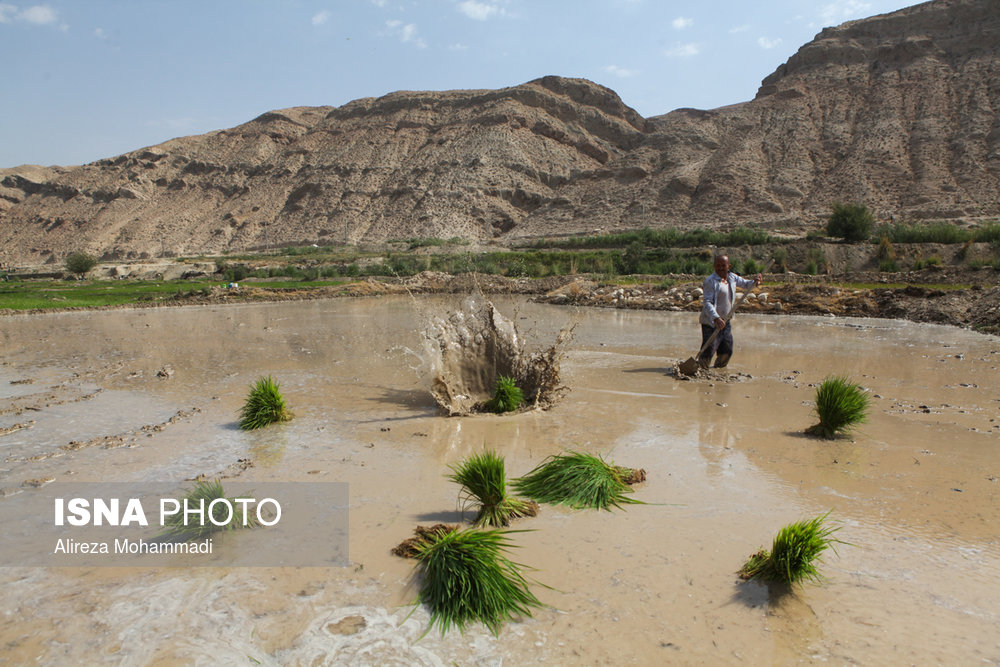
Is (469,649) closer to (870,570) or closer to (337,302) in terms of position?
(870,570)

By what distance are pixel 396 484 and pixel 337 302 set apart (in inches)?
1037

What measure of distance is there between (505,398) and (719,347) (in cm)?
461

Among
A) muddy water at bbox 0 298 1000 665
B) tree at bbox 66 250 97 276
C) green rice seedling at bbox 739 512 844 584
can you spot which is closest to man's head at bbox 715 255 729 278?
muddy water at bbox 0 298 1000 665

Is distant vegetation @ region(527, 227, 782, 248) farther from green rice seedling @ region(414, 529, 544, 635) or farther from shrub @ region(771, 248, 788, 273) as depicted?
green rice seedling @ region(414, 529, 544, 635)

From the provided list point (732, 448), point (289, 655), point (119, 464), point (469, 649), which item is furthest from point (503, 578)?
point (119, 464)

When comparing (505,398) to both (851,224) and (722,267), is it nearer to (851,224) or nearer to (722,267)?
(722,267)

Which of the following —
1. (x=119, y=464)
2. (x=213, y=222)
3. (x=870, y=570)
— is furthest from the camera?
(x=213, y=222)

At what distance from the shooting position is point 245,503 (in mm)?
5188

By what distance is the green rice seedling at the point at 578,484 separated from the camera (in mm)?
5215

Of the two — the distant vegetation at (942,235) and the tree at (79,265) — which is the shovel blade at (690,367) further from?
the tree at (79,265)

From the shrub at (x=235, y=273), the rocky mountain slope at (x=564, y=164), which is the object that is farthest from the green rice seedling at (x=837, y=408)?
the rocky mountain slope at (x=564, y=164)

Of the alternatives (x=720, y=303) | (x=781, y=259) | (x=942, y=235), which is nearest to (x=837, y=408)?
(x=720, y=303)

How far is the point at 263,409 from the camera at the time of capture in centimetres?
789

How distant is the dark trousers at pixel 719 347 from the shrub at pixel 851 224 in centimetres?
3509
